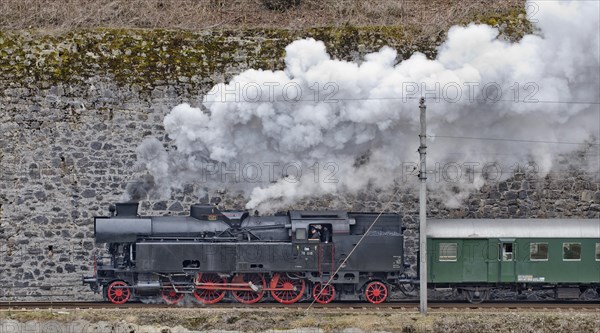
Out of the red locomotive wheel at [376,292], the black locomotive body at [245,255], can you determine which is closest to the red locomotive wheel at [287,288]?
the black locomotive body at [245,255]

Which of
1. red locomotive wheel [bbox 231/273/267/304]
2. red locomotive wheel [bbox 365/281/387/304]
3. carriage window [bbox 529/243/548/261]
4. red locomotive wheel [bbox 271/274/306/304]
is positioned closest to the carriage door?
carriage window [bbox 529/243/548/261]

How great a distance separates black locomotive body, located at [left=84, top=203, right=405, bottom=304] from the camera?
22.0 metres

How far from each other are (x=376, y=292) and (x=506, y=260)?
321cm

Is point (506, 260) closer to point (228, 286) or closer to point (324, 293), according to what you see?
point (324, 293)

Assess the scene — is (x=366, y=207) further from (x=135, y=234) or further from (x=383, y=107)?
(x=135, y=234)

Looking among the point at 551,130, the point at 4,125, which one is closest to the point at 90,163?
the point at 4,125

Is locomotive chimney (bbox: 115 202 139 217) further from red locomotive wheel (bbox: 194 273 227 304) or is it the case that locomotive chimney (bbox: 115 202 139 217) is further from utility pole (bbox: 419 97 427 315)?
utility pole (bbox: 419 97 427 315)

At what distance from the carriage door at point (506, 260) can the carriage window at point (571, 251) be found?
3.99 ft

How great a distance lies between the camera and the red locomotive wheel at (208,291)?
22219 millimetres

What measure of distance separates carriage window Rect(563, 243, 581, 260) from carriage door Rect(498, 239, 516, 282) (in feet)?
3.99

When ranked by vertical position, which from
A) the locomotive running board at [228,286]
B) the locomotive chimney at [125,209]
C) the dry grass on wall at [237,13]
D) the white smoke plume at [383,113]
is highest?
the dry grass on wall at [237,13]

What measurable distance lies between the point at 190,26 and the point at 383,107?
20.3 ft

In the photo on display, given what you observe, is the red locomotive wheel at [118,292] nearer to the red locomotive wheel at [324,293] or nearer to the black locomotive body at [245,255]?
the black locomotive body at [245,255]

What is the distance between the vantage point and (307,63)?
78.5 feet
